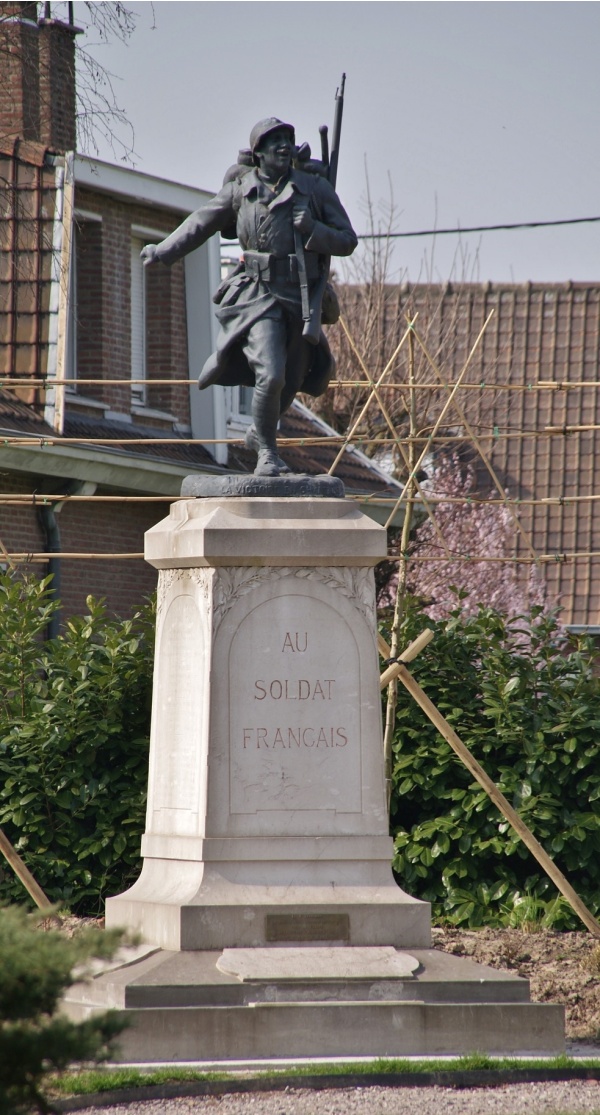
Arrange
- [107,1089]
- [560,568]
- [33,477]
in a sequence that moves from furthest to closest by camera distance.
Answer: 1. [560,568]
2. [33,477]
3. [107,1089]

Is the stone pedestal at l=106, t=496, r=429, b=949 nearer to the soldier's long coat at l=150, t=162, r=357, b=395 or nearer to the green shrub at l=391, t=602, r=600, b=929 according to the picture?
the soldier's long coat at l=150, t=162, r=357, b=395

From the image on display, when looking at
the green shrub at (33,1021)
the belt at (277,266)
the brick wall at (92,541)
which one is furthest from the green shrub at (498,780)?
the green shrub at (33,1021)

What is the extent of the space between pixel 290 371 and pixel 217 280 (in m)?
9.38

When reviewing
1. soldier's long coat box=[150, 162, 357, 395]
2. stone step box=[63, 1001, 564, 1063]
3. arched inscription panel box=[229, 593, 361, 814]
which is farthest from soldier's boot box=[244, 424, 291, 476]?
stone step box=[63, 1001, 564, 1063]

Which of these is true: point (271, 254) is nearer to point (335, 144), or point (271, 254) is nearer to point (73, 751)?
point (335, 144)

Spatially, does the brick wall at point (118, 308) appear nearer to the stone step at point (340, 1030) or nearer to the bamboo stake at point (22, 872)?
the bamboo stake at point (22, 872)

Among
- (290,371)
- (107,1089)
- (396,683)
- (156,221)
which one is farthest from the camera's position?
(156,221)

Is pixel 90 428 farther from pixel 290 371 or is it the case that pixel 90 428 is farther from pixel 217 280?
pixel 290 371

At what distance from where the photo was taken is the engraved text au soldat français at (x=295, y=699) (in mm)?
7891

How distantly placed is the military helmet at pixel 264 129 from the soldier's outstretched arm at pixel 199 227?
28 centimetres

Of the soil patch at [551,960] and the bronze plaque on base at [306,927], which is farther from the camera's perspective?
the soil patch at [551,960]

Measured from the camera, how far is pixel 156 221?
17.3 metres

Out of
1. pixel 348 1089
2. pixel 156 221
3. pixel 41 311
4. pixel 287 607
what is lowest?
pixel 348 1089

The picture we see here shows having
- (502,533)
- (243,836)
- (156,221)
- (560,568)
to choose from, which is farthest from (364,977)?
(502,533)
